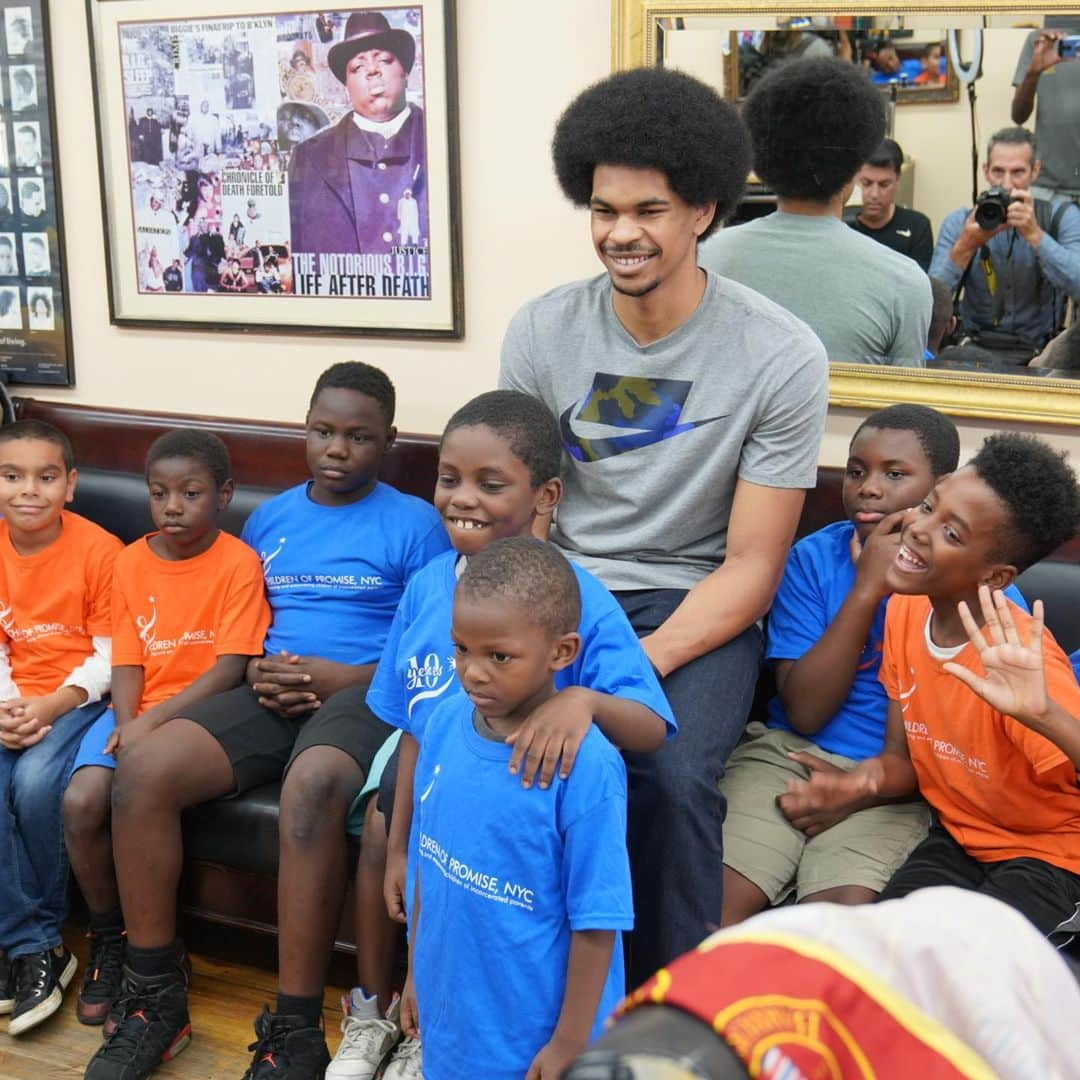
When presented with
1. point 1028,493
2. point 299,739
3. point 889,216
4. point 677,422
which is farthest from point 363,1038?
point 889,216

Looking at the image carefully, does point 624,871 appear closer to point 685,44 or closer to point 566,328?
point 566,328

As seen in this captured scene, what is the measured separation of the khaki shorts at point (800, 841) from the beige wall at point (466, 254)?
79cm

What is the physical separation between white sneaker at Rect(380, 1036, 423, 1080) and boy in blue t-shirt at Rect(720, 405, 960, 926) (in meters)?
0.50

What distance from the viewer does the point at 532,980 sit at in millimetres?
1375

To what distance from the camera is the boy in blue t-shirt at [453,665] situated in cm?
149

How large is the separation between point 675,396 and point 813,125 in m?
0.69

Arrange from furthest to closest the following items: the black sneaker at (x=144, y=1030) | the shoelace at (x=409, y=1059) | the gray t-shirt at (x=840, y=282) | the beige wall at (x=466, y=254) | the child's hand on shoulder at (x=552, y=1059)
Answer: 1. the beige wall at (x=466, y=254)
2. the gray t-shirt at (x=840, y=282)
3. the black sneaker at (x=144, y=1030)
4. the shoelace at (x=409, y=1059)
5. the child's hand on shoulder at (x=552, y=1059)

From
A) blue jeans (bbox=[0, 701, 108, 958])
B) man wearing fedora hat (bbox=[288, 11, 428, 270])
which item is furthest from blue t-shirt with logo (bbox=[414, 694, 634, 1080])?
man wearing fedora hat (bbox=[288, 11, 428, 270])

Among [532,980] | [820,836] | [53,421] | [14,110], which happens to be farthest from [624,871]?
[14,110]

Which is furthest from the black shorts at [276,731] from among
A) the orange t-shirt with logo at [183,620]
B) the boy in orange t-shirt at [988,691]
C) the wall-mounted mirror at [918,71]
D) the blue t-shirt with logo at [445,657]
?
the wall-mounted mirror at [918,71]

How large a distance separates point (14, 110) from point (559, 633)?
233 cm

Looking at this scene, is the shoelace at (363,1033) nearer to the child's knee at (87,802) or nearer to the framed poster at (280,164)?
the child's knee at (87,802)

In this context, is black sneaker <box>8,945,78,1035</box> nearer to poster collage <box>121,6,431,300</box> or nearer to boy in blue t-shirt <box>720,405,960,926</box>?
A: boy in blue t-shirt <box>720,405,960,926</box>

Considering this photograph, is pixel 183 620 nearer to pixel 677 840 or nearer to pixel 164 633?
pixel 164 633
